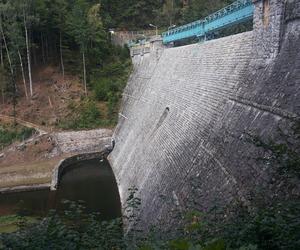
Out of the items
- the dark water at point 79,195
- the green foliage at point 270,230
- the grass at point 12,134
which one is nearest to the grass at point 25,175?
the dark water at point 79,195

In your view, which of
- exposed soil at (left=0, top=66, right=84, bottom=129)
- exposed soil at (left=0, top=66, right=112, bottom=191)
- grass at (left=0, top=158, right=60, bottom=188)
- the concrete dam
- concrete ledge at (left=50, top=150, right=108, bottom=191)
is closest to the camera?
the concrete dam

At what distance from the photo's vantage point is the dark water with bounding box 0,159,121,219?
21.7 m

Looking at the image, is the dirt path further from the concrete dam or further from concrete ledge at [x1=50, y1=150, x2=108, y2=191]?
the concrete dam

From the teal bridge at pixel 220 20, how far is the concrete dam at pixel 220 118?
173 centimetres

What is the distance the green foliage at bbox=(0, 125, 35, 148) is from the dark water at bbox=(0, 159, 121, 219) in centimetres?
505

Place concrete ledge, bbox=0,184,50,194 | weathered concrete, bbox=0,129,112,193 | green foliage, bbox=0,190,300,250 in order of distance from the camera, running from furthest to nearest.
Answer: weathered concrete, bbox=0,129,112,193 → concrete ledge, bbox=0,184,50,194 → green foliage, bbox=0,190,300,250

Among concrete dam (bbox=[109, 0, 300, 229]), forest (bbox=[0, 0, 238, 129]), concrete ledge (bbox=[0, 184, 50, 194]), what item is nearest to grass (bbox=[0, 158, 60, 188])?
concrete ledge (bbox=[0, 184, 50, 194])

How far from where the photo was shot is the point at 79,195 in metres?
23.9

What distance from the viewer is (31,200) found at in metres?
24.0

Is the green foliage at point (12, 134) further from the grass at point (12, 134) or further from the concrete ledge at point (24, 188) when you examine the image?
the concrete ledge at point (24, 188)

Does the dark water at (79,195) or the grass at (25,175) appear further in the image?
the grass at (25,175)

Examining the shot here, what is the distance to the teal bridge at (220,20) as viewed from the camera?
19.2 meters

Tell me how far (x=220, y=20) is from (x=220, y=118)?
9.69 m

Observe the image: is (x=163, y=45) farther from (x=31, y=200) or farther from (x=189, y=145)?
(x=189, y=145)
